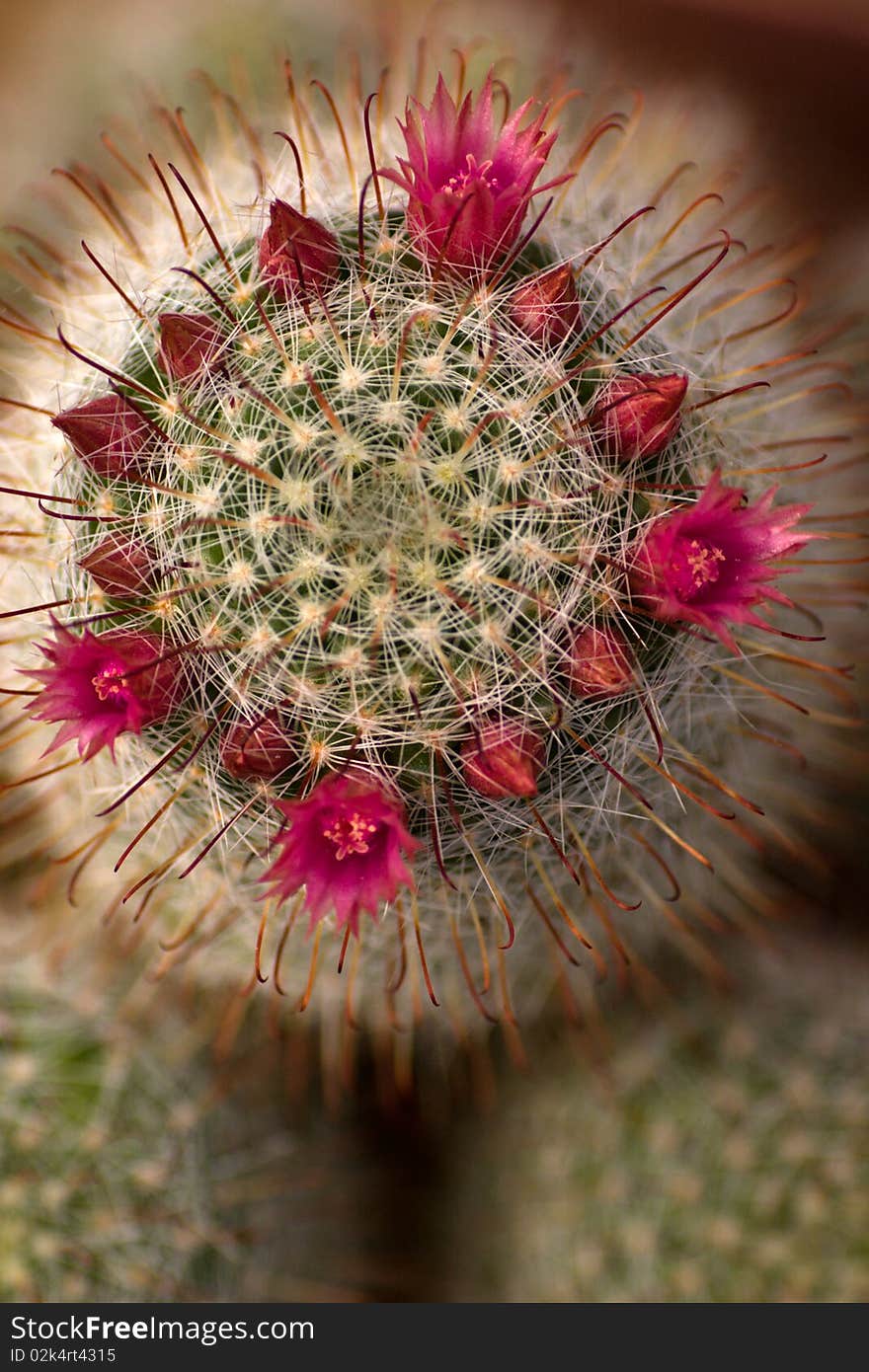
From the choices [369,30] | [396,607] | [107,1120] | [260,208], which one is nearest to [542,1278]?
[107,1120]

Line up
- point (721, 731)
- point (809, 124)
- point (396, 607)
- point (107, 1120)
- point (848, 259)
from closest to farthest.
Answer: point (396, 607), point (721, 731), point (107, 1120), point (848, 259), point (809, 124)

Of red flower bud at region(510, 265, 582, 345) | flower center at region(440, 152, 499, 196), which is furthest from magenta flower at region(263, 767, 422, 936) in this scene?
flower center at region(440, 152, 499, 196)

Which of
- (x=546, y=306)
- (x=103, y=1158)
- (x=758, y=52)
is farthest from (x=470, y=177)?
(x=758, y=52)

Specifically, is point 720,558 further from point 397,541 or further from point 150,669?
point 150,669

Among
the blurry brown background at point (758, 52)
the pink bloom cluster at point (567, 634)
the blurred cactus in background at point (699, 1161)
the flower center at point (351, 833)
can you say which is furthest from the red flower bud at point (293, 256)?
the blurry brown background at point (758, 52)

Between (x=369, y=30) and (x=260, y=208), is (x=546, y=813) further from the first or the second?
(x=369, y=30)

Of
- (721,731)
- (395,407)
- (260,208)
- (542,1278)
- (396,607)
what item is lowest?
(542,1278)
